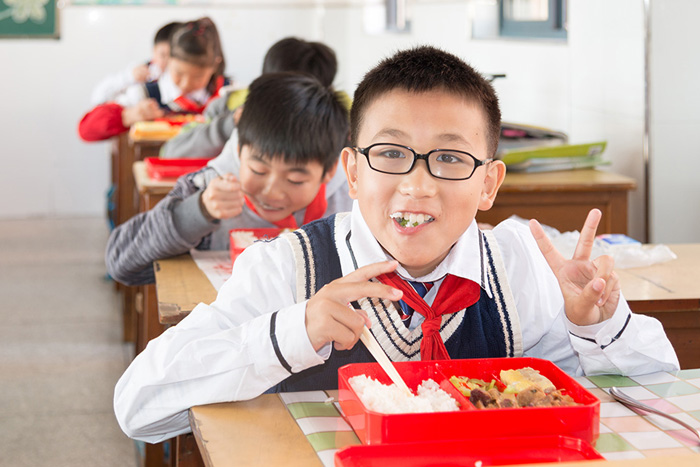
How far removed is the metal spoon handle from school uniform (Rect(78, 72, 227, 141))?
3.42 meters

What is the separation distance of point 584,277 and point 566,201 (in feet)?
5.16

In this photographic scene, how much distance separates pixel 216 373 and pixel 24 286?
135 inches

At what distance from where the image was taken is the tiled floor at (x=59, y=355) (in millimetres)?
2441

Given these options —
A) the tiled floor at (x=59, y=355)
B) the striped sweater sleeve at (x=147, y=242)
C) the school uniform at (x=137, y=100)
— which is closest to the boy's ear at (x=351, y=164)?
the striped sweater sleeve at (x=147, y=242)

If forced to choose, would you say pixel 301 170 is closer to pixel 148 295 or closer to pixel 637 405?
pixel 148 295

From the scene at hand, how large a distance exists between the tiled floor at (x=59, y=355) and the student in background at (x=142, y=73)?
3.00 feet

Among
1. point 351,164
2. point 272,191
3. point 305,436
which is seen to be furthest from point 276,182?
point 305,436

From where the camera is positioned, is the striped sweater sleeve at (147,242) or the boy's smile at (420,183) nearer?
the boy's smile at (420,183)

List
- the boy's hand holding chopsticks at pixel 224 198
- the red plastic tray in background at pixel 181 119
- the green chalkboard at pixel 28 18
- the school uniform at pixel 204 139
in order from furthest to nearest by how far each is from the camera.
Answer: the green chalkboard at pixel 28 18 → the red plastic tray in background at pixel 181 119 → the school uniform at pixel 204 139 → the boy's hand holding chopsticks at pixel 224 198

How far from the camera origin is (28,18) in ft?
18.4

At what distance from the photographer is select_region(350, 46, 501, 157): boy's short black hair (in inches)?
46.2

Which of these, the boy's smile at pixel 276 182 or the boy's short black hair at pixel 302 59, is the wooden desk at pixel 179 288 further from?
the boy's short black hair at pixel 302 59

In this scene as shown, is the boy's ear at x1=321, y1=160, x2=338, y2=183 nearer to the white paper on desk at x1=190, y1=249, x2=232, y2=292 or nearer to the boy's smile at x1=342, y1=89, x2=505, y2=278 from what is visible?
the white paper on desk at x1=190, y1=249, x2=232, y2=292

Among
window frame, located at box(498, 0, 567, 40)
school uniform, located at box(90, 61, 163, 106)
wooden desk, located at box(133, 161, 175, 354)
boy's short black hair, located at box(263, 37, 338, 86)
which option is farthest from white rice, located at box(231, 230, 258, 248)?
school uniform, located at box(90, 61, 163, 106)
